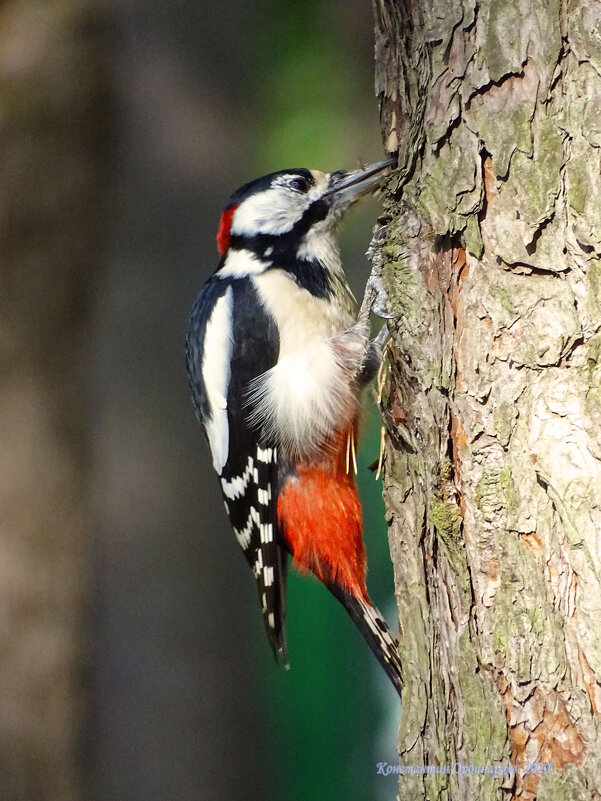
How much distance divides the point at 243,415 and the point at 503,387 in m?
0.81

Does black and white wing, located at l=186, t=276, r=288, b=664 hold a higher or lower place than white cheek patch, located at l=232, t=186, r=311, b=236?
lower

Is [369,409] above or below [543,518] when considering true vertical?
above

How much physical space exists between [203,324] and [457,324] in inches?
34.6

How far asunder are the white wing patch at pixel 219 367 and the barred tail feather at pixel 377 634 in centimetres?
47

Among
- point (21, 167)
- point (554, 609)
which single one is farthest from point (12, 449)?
point (554, 609)

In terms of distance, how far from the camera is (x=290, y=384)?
1820mm

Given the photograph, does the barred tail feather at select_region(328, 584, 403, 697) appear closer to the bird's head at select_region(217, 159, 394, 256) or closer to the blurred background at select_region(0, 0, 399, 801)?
the bird's head at select_region(217, 159, 394, 256)

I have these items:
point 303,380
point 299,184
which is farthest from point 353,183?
point 303,380

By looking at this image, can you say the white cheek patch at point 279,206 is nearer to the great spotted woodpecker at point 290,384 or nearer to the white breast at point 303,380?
the great spotted woodpecker at point 290,384

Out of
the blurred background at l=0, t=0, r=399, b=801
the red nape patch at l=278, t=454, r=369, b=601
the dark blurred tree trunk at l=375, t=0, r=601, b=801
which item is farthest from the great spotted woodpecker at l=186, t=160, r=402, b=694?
the blurred background at l=0, t=0, r=399, b=801

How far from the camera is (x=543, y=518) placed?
3.72ft

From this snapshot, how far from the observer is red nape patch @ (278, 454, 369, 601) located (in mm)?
1834

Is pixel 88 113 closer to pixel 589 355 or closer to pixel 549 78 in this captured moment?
pixel 549 78

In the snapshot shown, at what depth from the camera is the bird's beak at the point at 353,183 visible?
5.98 ft
